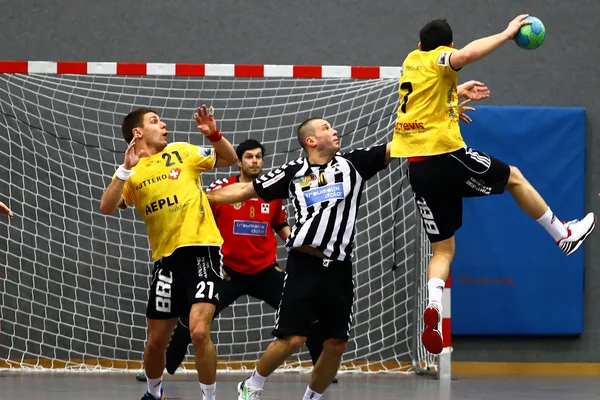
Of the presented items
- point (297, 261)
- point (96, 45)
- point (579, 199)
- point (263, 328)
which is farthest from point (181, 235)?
point (579, 199)

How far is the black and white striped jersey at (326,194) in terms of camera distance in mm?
6184

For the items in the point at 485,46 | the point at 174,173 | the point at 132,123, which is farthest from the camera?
the point at 132,123

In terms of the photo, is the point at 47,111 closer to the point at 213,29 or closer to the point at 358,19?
the point at 213,29

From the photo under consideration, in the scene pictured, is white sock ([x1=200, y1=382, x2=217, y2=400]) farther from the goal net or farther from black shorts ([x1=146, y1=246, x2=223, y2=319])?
the goal net

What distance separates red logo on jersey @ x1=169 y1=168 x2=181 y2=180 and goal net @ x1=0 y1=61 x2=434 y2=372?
9.95ft

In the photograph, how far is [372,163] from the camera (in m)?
6.33

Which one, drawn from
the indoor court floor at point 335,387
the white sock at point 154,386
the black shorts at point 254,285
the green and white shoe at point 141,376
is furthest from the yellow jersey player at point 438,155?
the green and white shoe at point 141,376

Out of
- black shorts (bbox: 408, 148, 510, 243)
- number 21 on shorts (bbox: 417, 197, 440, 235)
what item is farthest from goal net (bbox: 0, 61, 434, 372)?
black shorts (bbox: 408, 148, 510, 243)

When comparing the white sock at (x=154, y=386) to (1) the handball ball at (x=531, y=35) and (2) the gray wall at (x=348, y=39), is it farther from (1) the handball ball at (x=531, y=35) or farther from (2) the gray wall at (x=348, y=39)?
(2) the gray wall at (x=348, y=39)

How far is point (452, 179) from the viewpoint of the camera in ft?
19.0

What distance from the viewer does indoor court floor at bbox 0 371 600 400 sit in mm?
7496

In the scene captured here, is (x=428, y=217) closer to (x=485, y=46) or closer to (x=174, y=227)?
(x=485, y=46)

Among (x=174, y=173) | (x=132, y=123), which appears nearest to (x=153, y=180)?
(x=174, y=173)

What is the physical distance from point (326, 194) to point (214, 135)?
81cm
